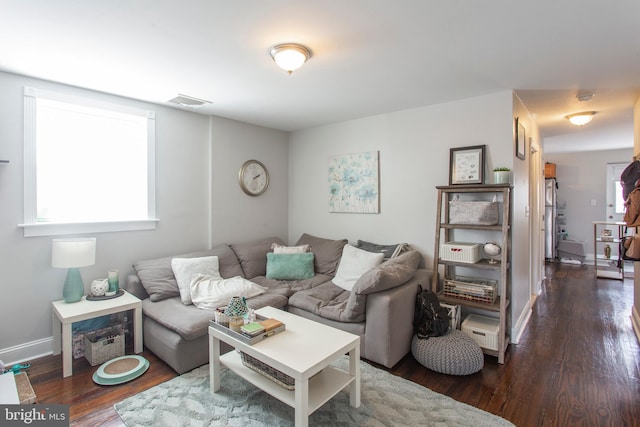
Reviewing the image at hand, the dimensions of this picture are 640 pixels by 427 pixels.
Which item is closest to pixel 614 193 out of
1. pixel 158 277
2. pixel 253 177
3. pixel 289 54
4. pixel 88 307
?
pixel 253 177

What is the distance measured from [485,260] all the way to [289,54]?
96.1 inches

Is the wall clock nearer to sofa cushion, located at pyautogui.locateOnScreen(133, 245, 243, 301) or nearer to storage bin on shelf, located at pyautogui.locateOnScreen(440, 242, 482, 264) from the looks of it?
sofa cushion, located at pyautogui.locateOnScreen(133, 245, 243, 301)

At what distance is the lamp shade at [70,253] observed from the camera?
2525 millimetres

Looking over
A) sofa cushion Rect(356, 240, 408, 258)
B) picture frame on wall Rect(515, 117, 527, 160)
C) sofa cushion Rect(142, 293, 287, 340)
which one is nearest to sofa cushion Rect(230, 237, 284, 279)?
sofa cushion Rect(142, 293, 287, 340)

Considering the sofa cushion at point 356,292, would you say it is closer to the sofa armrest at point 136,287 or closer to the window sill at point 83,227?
the sofa armrest at point 136,287

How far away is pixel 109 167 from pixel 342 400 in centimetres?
291

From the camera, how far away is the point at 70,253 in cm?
254

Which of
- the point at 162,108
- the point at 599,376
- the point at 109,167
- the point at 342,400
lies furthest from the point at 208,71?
the point at 599,376

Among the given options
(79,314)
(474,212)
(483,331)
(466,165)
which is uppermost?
(466,165)

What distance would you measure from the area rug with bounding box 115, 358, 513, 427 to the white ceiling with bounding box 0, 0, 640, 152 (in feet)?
7.49

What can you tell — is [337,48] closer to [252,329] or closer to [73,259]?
[252,329]

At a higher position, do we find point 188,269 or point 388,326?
point 188,269

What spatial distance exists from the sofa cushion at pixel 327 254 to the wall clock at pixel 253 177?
1.05 metres

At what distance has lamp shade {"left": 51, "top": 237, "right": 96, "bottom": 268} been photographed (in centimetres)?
253
